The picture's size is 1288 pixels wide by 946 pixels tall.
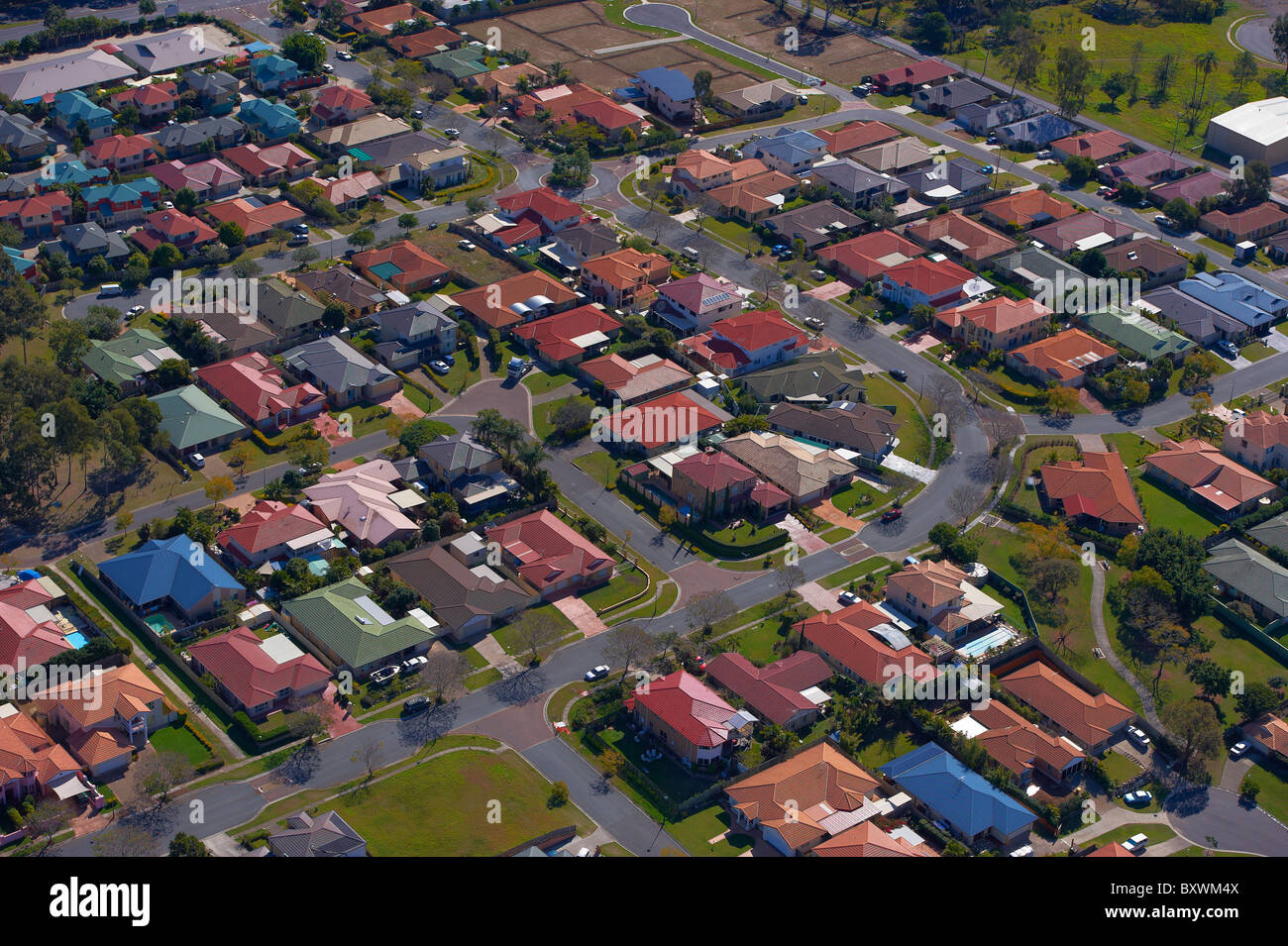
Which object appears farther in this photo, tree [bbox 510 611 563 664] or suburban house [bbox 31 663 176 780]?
tree [bbox 510 611 563 664]

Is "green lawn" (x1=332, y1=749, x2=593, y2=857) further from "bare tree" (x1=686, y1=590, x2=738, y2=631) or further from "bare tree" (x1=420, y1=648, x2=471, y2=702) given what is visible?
"bare tree" (x1=686, y1=590, x2=738, y2=631)

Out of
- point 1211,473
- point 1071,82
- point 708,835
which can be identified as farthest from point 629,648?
point 1071,82

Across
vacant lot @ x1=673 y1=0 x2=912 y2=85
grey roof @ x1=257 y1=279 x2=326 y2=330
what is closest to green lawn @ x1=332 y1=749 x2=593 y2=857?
grey roof @ x1=257 y1=279 x2=326 y2=330

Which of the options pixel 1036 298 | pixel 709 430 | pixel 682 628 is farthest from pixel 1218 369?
pixel 682 628

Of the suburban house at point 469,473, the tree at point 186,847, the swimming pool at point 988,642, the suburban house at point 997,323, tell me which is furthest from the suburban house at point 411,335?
the tree at point 186,847

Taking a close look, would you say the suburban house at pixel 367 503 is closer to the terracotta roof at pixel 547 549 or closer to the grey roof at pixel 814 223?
the terracotta roof at pixel 547 549

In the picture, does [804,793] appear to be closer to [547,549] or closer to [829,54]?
[547,549]

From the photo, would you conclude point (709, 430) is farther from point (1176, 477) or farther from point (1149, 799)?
point (1149, 799)
